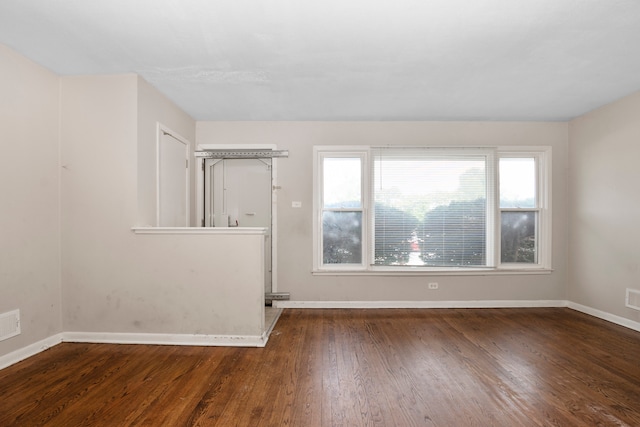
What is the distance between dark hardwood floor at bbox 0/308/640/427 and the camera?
1899mm

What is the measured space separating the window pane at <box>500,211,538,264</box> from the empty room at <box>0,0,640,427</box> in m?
0.05

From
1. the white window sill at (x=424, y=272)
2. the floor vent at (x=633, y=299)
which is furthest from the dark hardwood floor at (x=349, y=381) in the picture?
the white window sill at (x=424, y=272)

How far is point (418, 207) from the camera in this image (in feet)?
14.1

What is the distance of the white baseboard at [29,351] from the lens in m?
2.48

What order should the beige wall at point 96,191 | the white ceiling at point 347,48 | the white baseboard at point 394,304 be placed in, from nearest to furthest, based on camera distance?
the white ceiling at point 347,48 < the beige wall at point 96,191 < the white baseboard at point 394,304

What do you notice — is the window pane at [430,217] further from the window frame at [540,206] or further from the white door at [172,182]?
the white door at [172,182]

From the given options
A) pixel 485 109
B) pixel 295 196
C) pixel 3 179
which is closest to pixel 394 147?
pixel 485 109

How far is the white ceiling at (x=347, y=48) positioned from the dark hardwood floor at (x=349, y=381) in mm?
2555

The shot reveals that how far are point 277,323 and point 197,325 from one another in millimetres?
935

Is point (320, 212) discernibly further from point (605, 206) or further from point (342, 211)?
point (605, 206)

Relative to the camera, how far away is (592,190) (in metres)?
3.94

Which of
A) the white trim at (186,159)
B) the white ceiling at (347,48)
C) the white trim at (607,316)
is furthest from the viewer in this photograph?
the white trim at (607,316)

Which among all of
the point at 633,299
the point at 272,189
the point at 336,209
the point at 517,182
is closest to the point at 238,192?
the point at 272,189

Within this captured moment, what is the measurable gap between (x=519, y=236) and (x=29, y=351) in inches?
221
